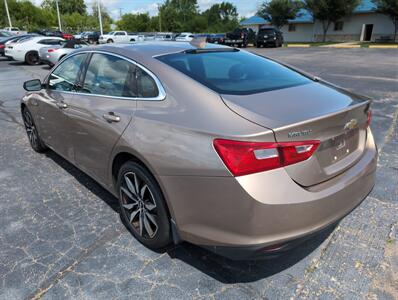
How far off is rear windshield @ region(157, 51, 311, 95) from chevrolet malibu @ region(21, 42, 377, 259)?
1 cm

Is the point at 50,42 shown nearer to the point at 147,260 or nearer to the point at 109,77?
the point at 109,77

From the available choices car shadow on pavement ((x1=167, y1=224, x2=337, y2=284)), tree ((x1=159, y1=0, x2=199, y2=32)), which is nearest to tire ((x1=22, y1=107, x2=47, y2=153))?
car shadow on pavement ((x1=167, y1=224, x2=337, y2=284))

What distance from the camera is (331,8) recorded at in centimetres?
3803

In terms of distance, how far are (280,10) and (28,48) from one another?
35.5 meters

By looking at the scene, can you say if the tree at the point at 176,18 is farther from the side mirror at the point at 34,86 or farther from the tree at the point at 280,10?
the side mirror at the point at 34,86

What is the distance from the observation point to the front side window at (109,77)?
2.69 metres

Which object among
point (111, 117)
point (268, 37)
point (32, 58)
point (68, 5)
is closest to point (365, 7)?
point (268, 37)

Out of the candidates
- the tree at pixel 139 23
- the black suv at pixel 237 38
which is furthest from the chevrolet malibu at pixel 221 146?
the tree at pixel 139 23

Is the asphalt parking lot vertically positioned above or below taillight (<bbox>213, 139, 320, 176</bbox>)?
below

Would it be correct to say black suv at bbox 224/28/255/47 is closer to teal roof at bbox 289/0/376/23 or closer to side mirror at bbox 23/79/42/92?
teal roof at bbox 289/0/376/23

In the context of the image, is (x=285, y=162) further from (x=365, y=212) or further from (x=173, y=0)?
(x=173, y=0)

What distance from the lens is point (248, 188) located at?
1.85 metres

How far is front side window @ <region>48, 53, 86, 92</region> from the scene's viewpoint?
3429mm

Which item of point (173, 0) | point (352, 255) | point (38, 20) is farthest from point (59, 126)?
point (173, 0)
